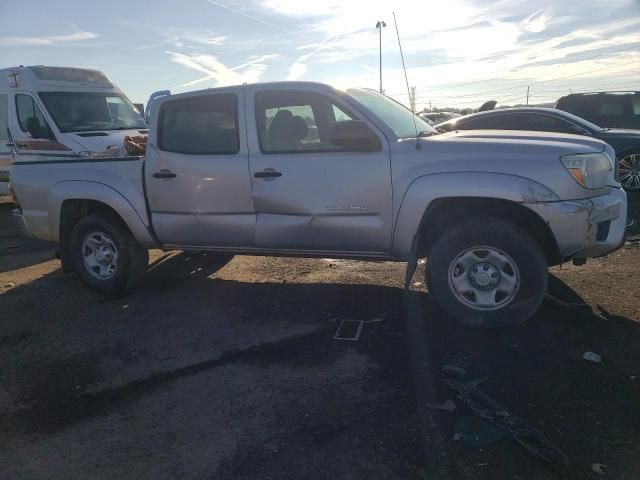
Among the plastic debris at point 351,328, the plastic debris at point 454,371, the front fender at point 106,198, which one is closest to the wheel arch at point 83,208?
the front fender at point 106,198

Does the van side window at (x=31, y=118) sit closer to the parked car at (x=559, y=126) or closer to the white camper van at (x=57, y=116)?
the white camper van at (x=57, y=116)

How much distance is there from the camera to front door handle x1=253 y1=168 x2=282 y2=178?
180 inches

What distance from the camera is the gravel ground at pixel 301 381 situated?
278 cm

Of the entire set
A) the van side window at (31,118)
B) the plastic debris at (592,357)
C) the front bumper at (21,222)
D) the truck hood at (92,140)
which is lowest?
the plastic debris at (592,357)

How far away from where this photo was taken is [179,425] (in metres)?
3.20

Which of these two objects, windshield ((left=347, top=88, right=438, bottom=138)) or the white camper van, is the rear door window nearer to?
windshield ((left=347, top=88, right=438, bottom=138))

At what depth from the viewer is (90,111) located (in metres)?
10.5

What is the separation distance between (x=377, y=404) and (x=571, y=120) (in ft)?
25.7

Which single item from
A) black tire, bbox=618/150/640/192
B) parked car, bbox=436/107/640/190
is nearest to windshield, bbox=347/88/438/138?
parked car, bbox=436/107/640/190

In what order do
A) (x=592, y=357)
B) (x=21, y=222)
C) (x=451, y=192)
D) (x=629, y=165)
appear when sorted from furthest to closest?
1. (x=629, y=165)
2. (x=21, y=222)
3. (x=451, y=192)
4. (x=592, y=357)

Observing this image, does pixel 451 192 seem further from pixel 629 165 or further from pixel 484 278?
pixel 629 165

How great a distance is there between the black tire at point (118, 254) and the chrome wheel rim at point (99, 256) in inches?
1.1

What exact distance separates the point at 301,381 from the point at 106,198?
9.58 feet

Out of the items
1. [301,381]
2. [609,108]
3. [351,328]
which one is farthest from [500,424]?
[609,108]
